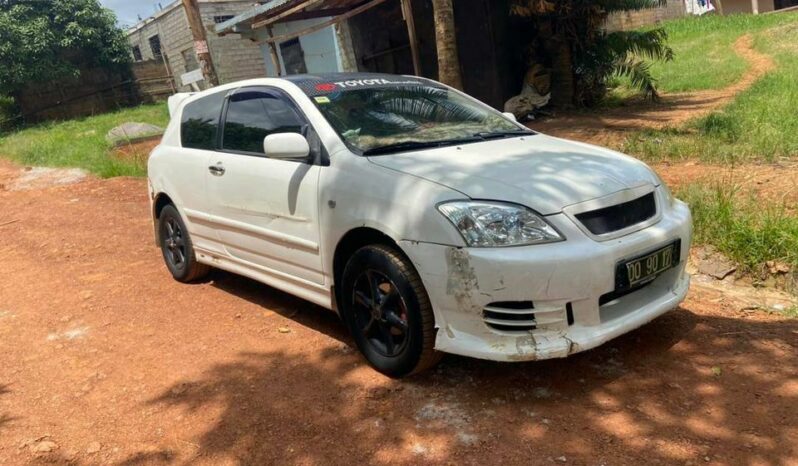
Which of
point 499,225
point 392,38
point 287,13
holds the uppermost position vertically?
point 287,13

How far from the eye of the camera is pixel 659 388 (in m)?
3.01

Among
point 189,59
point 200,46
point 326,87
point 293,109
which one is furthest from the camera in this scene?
point 189,59

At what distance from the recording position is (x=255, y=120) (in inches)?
166

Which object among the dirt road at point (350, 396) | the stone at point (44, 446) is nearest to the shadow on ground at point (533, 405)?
the dirt road at point (350, 396)

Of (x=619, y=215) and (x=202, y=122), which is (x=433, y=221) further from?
(x=202, y=122)

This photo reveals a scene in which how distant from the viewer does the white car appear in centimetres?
283

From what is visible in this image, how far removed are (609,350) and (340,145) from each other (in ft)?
6.22

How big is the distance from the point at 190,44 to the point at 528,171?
24.7 meters

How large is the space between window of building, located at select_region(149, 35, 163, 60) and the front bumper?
93.7 ft

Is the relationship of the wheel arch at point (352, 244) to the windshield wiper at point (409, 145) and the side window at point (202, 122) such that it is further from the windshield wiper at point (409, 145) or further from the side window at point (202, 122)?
the side window at point (202, 122)

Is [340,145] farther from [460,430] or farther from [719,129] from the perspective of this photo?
[719,129]

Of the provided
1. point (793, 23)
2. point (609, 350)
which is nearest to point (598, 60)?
point (609, 350)

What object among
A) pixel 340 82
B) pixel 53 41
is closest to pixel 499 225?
pixel 340 82

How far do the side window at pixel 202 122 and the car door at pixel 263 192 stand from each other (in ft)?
0.51
